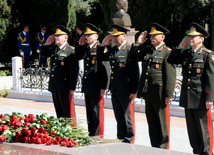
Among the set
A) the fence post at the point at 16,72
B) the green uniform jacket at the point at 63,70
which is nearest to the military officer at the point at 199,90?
the green uniform jacket at the point at 63,70

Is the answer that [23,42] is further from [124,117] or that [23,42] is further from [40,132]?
[40,132]

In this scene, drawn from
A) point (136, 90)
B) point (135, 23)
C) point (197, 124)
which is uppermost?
point (135, 23)

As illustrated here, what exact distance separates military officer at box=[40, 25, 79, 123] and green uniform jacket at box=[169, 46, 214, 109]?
2.09 m

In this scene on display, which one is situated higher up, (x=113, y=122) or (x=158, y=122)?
(x=158, y=122)

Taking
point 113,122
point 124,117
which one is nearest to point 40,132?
point 124,117

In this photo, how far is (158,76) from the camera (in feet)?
18.7

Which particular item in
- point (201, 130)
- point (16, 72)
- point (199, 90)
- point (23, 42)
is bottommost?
point (201, 130)

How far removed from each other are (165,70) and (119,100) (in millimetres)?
908

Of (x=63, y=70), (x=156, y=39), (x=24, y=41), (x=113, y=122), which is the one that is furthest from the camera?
(x=24, y=41)

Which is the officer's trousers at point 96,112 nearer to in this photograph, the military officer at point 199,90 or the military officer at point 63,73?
the military officer at point 63,73

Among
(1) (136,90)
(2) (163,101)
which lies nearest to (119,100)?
(1) (136,90)

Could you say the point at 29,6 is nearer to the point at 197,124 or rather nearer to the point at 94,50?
the point at 94,50

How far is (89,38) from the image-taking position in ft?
21.6

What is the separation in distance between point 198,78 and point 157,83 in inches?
23.3
